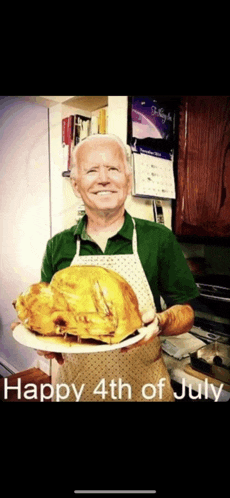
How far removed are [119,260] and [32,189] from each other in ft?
1.48

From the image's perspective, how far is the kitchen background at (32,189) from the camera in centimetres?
87

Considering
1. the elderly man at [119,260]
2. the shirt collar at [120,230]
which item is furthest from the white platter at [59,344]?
the shirt collar at [120,230]

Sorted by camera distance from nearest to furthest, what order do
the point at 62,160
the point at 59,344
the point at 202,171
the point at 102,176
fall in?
the point at 59,344 < the point at 102,176 < the point at 62,160 < the point at 202,171

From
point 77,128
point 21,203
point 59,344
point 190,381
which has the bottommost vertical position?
point 190,381

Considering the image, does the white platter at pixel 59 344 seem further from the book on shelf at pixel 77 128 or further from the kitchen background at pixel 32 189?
the book on shelf at pixel 77 128

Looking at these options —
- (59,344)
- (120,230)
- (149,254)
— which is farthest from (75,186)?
(59,344)

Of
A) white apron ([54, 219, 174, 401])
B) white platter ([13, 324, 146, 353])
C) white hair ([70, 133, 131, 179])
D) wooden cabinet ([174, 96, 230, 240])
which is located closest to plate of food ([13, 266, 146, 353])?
white platter ([13, 324, 146, 353])

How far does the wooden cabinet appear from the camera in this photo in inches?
39.9

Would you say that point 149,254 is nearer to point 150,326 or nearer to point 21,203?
point 150,326

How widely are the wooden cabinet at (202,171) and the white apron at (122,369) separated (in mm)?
410

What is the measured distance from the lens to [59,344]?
596mm

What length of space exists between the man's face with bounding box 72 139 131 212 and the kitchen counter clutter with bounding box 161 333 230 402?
0.64 m
